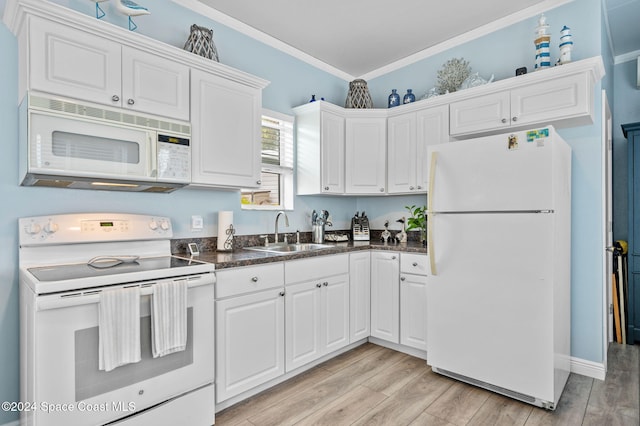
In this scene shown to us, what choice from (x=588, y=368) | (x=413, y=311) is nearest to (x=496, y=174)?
(x=413, y=311)

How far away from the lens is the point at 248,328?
218 cm

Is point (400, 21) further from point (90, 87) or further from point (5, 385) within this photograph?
point (5, 385)

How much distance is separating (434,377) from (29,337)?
247 cm

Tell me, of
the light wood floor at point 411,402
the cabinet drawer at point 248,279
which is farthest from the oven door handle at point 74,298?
the light wood floor at point 411,402

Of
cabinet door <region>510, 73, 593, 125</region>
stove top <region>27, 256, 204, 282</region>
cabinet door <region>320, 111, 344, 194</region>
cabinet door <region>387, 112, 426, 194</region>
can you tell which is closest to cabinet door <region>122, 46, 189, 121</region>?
stove top <region>27, 256, 204, 282</region>

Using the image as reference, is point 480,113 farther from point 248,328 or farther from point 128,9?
point 128,9

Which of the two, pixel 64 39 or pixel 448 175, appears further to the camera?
pixel 448 175

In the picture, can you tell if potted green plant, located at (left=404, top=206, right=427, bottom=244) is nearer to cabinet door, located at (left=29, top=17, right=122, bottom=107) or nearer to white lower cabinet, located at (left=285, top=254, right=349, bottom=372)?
white lower cabinet, located at (left=285, top=254, right=349, bottom=372)

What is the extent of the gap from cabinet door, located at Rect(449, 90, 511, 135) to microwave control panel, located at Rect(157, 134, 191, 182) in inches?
85.4

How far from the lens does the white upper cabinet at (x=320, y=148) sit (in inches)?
129

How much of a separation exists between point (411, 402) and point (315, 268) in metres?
1.09

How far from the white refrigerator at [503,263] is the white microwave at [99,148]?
178cm

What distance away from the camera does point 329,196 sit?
377 centimetres

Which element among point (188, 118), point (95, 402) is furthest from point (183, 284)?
point (188, 118)
